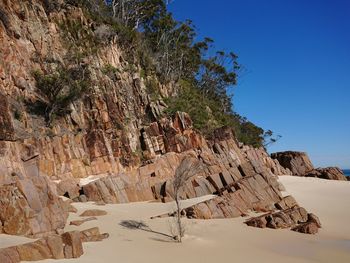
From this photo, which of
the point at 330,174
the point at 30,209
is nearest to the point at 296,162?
the point at 330,174

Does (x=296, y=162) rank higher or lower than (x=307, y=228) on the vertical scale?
higher

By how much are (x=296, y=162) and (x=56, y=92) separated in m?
32.2

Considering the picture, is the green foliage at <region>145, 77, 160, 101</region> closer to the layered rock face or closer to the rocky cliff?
the rocky cliff

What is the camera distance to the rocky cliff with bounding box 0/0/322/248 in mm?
20231

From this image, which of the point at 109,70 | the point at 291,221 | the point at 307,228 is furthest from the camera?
the point at 109,70

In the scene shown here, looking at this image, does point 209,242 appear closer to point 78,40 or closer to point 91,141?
point 91,141

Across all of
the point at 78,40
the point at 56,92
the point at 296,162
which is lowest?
the point at 296,162

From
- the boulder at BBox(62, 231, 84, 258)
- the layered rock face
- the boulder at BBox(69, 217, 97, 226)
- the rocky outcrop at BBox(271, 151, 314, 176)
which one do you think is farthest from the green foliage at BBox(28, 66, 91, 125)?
the rocky outcrop at BBox(271, 151, 314, 176)

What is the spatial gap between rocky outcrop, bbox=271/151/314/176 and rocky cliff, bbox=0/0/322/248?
24.3 feet

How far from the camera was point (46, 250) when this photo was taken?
35.8 ft

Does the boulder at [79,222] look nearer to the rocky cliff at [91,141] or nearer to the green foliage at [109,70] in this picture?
the rocky cliff at [91,141]

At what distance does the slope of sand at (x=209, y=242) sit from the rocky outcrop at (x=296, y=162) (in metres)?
24.9

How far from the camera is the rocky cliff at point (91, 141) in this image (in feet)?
66.4

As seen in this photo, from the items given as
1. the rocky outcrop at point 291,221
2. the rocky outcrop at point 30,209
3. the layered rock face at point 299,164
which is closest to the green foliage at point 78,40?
the rocky outcrop at point 30,209
